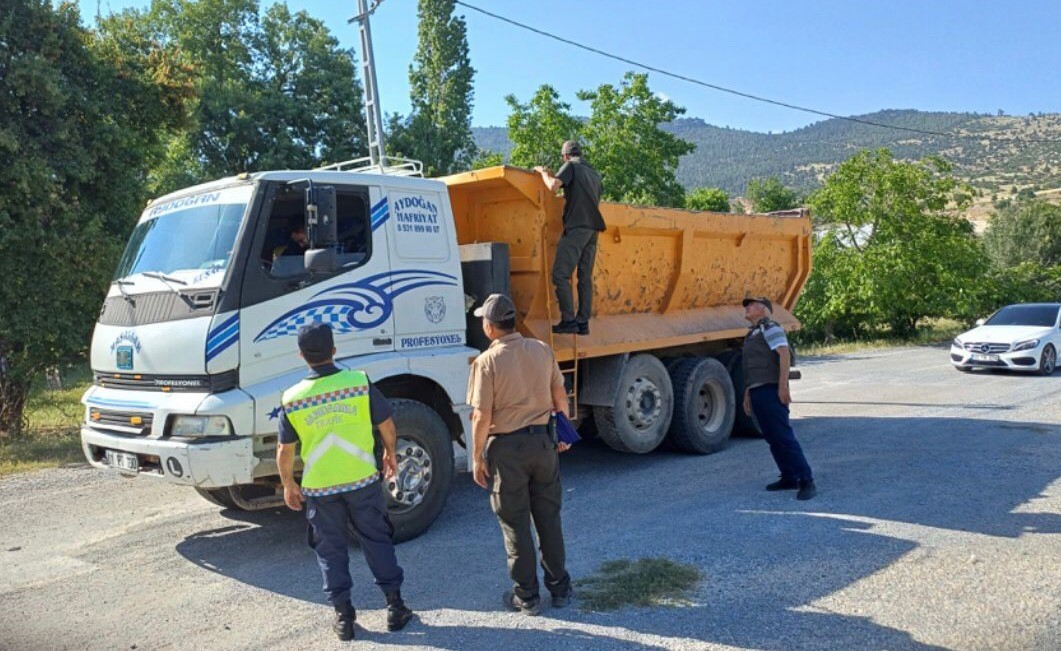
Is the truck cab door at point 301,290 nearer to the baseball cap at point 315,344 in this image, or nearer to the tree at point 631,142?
the baseball cap at point 315,344

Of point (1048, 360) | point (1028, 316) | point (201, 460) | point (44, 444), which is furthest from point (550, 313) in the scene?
point (1028, 316)

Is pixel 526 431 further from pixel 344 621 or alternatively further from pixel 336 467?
pixel 344 621

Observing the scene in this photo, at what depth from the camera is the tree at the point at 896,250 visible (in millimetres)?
27156

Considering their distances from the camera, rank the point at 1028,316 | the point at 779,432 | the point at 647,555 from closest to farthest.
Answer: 1. the point at 647,555
2. the point at 779,432
3. the point at 1028,316

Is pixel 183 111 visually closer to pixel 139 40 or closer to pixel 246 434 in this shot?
pixel 139 40

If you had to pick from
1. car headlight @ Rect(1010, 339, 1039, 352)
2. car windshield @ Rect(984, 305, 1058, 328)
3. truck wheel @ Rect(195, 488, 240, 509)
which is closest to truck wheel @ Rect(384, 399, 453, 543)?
truck wheel @ Rect(195, 488, 240, 509)

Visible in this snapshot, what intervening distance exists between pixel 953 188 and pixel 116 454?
28449 millimetres

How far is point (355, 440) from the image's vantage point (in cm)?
418

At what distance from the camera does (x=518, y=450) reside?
4355mm

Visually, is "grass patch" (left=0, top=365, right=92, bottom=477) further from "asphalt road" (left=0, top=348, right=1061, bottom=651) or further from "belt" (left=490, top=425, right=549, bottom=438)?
"belt" (left=490, top=425, right=549, bottom=438)

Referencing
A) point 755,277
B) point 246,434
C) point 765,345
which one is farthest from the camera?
point 755,277

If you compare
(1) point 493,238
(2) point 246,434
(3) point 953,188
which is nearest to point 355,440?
(2) point 246,434

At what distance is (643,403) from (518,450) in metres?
3.84

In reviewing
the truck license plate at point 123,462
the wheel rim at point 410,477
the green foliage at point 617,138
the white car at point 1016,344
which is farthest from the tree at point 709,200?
the truck license plate at point 123,462
